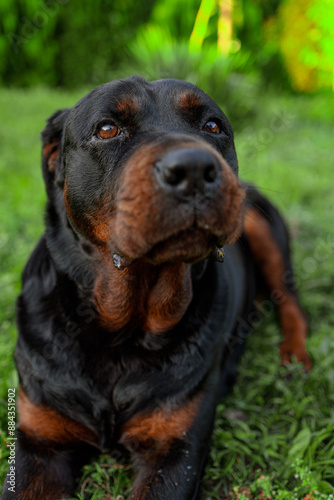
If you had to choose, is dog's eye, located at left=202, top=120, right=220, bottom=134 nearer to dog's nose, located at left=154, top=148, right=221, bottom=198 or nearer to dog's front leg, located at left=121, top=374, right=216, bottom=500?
dog's nose, located at left=154, top=148, right=221, bottom=198

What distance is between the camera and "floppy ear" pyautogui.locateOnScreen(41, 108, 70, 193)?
205cm

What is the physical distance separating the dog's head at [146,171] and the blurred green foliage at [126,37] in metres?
8.18

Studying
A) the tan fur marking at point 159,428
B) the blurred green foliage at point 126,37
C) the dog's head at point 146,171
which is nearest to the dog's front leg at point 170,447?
the tan fur marking at point 159,428

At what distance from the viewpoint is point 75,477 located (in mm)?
1909

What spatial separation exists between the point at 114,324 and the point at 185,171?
84 centimetres

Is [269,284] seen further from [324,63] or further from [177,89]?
[324,63]

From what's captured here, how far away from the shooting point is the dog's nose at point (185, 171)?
131 centimetres

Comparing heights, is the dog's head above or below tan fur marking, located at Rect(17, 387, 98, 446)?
above

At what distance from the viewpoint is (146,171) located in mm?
1384

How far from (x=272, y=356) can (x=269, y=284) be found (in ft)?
2.09

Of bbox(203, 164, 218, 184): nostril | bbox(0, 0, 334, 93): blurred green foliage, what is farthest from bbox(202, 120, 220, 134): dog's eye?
bbox(0, 0, 334, 93): blurred green foliage

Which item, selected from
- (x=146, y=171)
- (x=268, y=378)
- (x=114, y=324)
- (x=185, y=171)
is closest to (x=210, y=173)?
(x=185, y=171)

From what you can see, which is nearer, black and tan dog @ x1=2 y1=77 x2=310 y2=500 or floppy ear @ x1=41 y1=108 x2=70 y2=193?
black and tan dog @ x1=2 y1=77 x2=310 y2=500

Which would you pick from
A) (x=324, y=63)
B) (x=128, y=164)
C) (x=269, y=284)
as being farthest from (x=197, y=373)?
(x=324, y=63)
